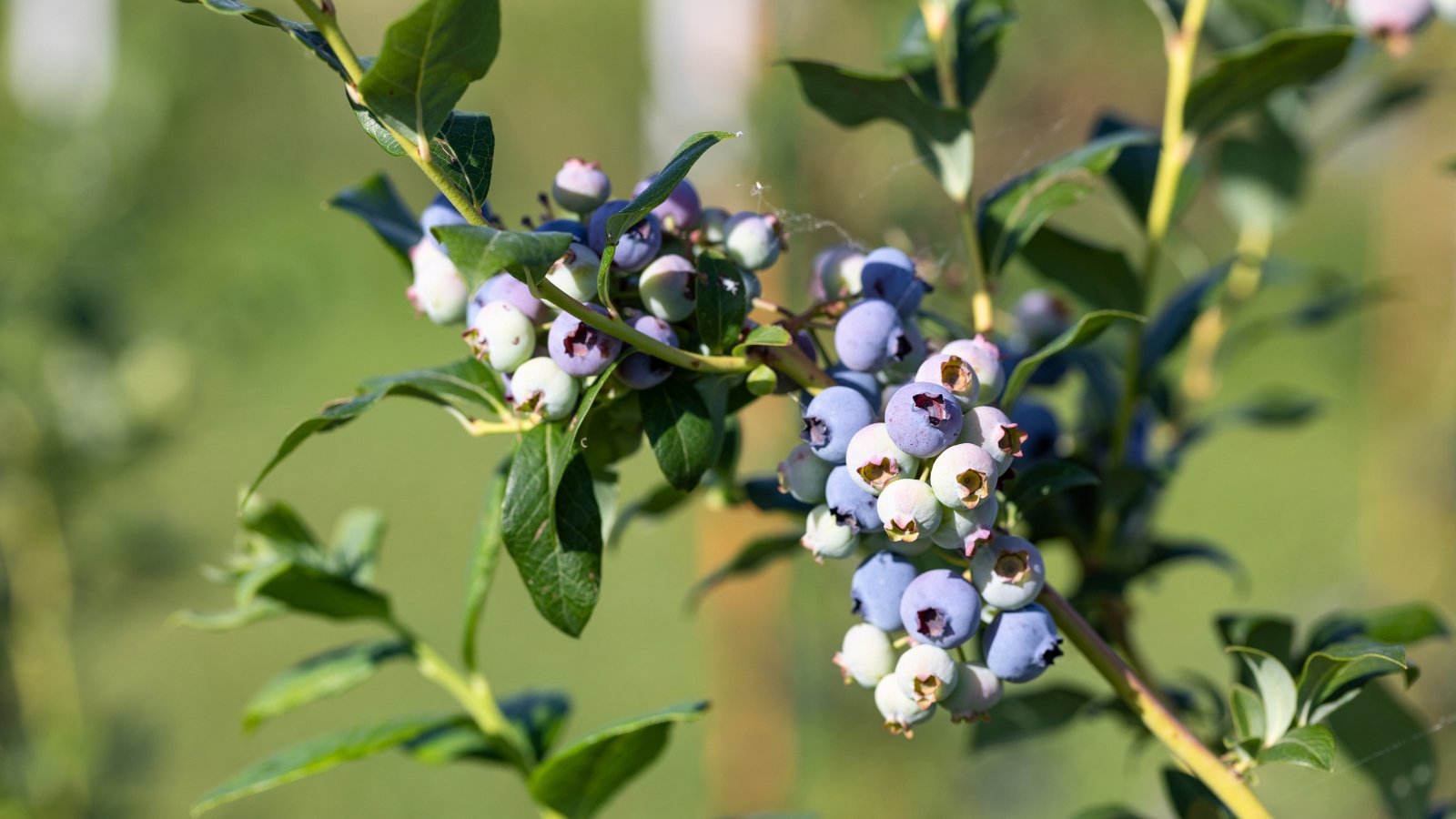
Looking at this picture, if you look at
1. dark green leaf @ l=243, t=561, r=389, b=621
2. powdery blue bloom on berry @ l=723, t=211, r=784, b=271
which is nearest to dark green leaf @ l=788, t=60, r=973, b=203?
powdery blue bloom on berry @ l=723, t=211, r=784, b=271

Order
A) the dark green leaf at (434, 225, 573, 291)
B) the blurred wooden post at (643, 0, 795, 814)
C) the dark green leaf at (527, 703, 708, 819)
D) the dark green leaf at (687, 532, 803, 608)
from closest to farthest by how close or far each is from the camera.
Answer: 1. the dark green leaf at (434, 225, 573, 291)
2. the dark green leaf at (527, 703, 708, 819)
3. the dark green leaf at (687, 532, 803, 608)
4. the blurred wooden post at (643, 0, 795, 814)

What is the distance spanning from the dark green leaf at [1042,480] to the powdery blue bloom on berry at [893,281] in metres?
0.08

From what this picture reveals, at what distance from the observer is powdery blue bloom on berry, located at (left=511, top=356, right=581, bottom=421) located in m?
0.46

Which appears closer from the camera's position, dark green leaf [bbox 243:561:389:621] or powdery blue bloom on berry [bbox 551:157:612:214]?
powdery blue bloom on berry [bbox 551:157:612:214]

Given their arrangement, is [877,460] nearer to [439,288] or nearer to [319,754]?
[439,288]

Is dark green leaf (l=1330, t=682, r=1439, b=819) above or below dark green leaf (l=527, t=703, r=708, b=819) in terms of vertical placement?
below

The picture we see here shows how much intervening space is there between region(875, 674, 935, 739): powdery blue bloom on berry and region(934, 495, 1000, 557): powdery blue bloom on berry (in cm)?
7

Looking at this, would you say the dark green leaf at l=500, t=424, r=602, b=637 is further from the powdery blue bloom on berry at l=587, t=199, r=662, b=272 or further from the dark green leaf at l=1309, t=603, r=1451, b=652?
the dark green leaf at l=1309, t=603, r=1451, b=652

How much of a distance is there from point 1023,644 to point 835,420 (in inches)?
4.2

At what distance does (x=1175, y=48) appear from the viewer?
747 millimetres

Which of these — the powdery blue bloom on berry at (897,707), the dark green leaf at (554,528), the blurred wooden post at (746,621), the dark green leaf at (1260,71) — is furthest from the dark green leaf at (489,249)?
the blurred wooden post at (746,621)

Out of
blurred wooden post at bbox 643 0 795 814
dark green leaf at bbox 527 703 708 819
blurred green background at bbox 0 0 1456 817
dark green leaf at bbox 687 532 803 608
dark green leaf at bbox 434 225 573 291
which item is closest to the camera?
dark green leaf at bbox 434 225 573 291

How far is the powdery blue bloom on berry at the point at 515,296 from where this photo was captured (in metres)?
0.47

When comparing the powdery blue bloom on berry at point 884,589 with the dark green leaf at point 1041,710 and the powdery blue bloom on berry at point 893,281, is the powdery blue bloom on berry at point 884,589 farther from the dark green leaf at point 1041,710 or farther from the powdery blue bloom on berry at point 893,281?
the dark green leaf at point 1041,710
